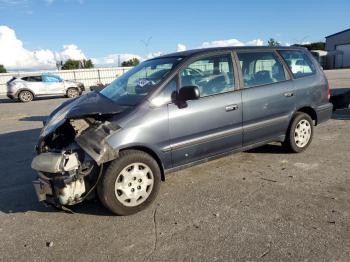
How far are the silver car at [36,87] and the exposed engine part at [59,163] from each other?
18201 millimetres

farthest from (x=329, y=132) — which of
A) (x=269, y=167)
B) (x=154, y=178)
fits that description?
(x=154, y=178)

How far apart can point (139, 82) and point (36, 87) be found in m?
17.8

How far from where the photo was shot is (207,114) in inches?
172

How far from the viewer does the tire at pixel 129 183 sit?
3.63 meters

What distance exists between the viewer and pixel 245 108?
4777mm

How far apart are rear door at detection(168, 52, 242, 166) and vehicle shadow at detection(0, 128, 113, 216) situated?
125 centimetres

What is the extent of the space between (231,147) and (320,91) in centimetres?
219

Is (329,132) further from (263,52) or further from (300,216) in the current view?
(300,216)

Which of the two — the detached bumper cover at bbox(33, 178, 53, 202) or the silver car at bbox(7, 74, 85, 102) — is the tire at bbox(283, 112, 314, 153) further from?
the silver car at bbox(7, 74, 85, 102)

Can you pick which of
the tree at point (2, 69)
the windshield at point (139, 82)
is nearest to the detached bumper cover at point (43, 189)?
the windshield at point (139, 82)

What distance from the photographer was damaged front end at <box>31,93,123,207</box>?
3537mm

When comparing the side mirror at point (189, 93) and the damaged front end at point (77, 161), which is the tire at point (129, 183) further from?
the side mirror at point (189, 93)

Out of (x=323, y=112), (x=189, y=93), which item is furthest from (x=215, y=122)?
(x=323, y=112)

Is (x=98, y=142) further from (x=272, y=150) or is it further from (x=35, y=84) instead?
(x=35, y=84)
